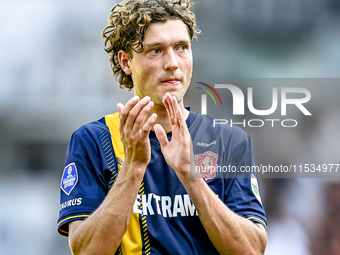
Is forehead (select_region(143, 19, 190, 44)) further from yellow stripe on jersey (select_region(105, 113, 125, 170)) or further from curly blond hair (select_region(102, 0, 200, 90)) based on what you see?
yellow stripe on jersey (select_region(105, 113, 125, 170))

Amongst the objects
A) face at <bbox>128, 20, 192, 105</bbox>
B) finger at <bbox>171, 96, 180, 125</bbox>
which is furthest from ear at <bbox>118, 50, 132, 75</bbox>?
finger at <bbox>171, 96, 180, 125</bbox>

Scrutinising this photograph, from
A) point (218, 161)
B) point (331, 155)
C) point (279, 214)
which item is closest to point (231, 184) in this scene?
point (218, 161)

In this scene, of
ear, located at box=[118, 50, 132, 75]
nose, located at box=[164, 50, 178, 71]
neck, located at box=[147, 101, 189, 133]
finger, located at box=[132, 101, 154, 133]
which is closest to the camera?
finger, located at box=[132, 101, 154, 133]

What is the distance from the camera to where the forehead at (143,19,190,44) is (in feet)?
7.88

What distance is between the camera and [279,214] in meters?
4.68

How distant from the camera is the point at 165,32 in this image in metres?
2.44

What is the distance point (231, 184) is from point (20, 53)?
4.02 meters

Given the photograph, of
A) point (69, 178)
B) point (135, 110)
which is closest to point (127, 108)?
point (135, 110)

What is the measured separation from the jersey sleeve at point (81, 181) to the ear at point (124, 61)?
539 millimetres

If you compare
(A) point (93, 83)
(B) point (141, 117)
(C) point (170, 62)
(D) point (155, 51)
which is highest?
(A) point (93, 83)

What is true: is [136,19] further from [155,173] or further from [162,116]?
[155,173]

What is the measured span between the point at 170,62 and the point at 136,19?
0.47m

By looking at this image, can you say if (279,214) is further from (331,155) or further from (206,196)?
(206,196)

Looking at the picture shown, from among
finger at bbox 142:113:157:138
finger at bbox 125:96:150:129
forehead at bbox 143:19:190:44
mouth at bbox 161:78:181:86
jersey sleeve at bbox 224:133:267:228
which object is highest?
forehead at bbox 143:19:190:44
